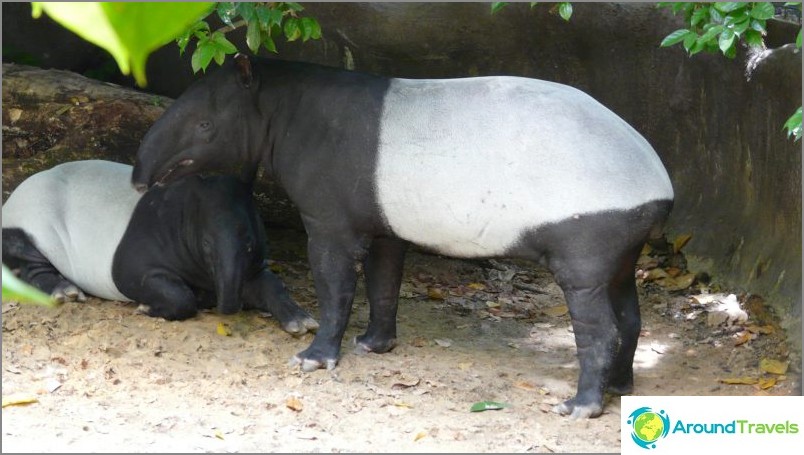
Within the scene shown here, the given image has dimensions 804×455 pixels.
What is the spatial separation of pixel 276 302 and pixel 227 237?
53cm

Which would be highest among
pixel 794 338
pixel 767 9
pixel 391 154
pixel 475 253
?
pixel 767 9

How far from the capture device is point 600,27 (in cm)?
735

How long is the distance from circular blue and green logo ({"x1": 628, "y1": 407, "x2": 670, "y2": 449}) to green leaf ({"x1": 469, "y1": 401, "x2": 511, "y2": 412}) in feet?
3.86

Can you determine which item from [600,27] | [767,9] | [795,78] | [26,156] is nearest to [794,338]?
[795,78]

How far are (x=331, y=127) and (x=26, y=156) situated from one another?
3224 mm

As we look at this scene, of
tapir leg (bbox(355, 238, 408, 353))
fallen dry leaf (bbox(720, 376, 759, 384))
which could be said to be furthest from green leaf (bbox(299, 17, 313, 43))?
fallen dry leaf (bbox(720, 376, 759, 384))

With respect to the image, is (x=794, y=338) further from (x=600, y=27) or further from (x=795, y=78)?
(x=600, y=27)

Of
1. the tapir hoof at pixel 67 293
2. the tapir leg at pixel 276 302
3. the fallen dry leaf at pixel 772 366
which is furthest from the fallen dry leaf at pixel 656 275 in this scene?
the tapir hoof at pixel 67 293

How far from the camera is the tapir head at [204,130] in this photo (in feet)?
18.0

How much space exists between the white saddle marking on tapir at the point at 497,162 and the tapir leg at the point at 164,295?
1.60 metres

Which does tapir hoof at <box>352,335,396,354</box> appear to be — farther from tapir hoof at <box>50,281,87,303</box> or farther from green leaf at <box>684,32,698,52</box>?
green leaf at <box>684,32,698,52</box>

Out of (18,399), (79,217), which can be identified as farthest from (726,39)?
(79,217)

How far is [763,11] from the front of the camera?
4641 mm

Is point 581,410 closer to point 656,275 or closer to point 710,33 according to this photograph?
point 710,33
